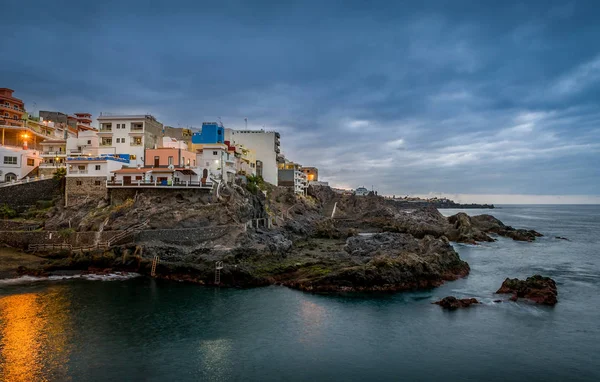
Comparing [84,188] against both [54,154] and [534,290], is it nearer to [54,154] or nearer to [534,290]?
[54,154]

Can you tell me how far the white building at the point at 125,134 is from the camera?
168 ft

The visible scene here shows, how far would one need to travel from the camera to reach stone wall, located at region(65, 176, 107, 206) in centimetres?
4534

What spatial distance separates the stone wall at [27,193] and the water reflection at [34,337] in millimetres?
22145

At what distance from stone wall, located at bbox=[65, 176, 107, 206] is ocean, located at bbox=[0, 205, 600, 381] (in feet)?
49.1

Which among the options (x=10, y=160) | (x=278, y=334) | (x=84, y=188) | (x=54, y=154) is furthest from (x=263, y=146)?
(x=278, y=334)

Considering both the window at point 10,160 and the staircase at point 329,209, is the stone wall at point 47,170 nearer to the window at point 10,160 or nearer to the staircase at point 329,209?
the window at point 10,160

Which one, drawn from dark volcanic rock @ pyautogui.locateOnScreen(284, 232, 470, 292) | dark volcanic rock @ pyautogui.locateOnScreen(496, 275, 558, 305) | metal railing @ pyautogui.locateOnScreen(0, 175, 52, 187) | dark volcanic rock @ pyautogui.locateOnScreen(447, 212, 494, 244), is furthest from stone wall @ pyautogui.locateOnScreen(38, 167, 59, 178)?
dark volcanic rock @ pyautogui.locateOnScreen(447, 212, 494, 244)

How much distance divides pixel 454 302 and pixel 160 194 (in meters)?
34.4

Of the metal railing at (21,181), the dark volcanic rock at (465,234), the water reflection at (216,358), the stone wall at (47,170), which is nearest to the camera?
the water reflection at (216,358)

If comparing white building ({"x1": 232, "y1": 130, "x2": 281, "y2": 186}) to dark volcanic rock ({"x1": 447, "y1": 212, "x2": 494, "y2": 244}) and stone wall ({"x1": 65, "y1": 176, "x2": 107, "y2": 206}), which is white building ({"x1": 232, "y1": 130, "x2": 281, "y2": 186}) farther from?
dark volcanic rock ({"x1": 447, "y1": 212, "x2": 494, "y2": 244})

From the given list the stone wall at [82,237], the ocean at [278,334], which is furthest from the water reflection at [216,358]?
the stone wall at [82,237]

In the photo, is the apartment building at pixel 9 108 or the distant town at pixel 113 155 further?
the apartment building at pixel 9 108

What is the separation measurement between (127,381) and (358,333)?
13.9 m

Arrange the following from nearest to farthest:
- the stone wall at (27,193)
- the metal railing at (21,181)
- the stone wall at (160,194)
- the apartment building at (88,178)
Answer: the stone wall at (160,194), the stone wall at (27,193), the apartment building at (88,178), the metal railing at (21,181)
